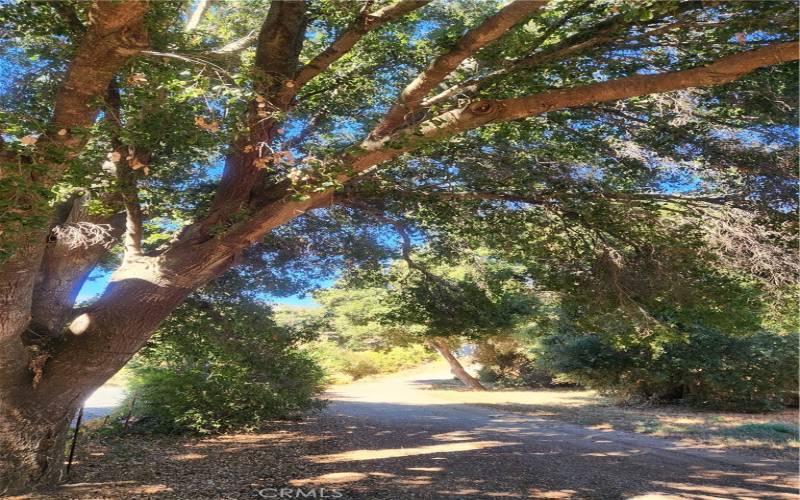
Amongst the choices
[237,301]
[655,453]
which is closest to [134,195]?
[237,301]

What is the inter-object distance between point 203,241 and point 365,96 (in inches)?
155

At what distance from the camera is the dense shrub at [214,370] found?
32.1ft

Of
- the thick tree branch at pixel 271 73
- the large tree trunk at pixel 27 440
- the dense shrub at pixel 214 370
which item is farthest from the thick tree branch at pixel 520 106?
the dense shrub at pixel 214 370

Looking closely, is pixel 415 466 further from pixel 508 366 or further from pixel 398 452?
pixel 508 366

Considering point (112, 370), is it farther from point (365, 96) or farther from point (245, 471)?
point (365, 96)

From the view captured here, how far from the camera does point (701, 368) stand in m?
16.8

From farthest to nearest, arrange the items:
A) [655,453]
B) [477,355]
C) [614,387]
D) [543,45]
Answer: [477,355]
[614,387]
[655,453]
[543,45]

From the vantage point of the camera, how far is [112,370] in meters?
6.05

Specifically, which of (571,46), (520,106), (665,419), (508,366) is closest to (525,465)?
(520,106)

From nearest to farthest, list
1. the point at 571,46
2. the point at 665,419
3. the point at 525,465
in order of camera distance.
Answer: the point at 571,46 < the point at 525,465 < the point at 665,419

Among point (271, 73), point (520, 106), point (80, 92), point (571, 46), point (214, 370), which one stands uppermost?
point (571, 46)

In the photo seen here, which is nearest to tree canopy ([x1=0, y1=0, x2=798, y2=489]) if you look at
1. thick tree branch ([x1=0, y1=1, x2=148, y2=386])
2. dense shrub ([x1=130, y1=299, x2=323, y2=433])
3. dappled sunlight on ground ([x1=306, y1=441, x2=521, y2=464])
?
thick tree branch ([x1=0, y1=1, x2=148, y2=386])
